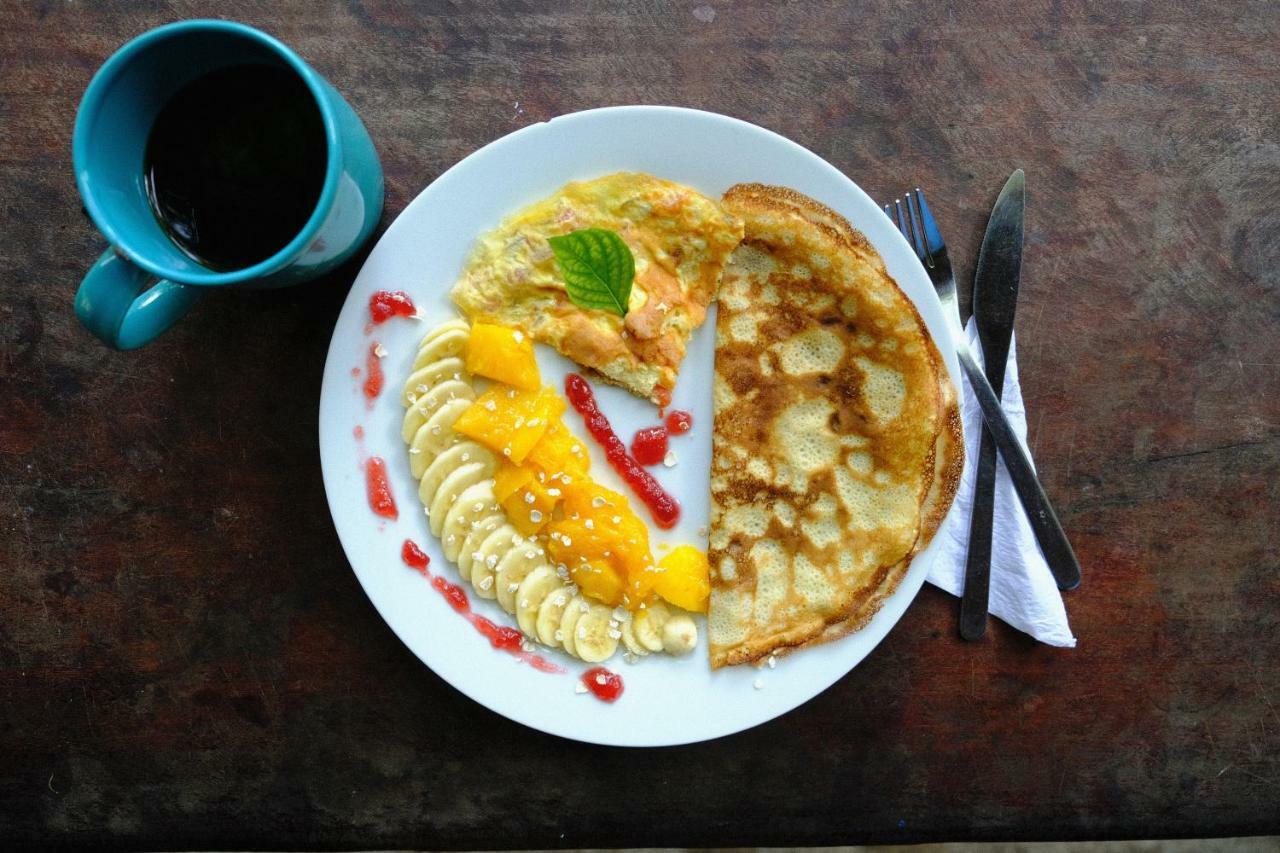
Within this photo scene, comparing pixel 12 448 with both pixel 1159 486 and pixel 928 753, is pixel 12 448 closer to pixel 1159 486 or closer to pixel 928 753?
pixel 928 753

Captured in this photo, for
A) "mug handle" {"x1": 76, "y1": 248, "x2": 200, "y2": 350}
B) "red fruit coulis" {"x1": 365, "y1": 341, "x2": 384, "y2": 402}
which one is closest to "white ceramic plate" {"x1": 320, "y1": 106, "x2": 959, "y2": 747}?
"red fruit coulis" {"x1": 365, "y1": 341, "x2": 384, "y2": 402}

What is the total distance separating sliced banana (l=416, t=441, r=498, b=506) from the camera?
7.93ft

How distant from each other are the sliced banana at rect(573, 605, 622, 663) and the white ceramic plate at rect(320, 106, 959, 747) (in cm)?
5

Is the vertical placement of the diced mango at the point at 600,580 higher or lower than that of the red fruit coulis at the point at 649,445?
lower

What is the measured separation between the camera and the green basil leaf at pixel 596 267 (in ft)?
7.47

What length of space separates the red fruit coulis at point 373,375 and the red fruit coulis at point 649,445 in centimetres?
75

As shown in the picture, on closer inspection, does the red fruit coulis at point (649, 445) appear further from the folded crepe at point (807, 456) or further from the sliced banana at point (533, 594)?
the sliced banana at point (533, 594)

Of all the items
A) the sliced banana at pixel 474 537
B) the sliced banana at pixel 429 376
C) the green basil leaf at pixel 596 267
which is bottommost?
the sliced banana at pixel 474 537

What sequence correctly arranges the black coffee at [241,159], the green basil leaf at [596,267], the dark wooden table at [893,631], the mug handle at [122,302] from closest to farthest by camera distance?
the mug handle at [122,302], the black coffee at [241,159], the green basil leaf at [596,267], the dark wooden table at [893,631]

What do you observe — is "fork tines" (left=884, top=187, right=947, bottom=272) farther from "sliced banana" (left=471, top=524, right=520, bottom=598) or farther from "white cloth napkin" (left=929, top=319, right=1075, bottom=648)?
"sliced banana" (left=471, top=524, right=520, bottom=598)

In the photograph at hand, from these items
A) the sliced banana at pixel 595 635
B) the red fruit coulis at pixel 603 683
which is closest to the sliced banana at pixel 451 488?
the sliced banana at pixel 595 635

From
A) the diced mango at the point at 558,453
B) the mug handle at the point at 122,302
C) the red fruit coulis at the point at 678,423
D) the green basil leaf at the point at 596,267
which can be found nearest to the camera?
the mug handle at the point at 122,302

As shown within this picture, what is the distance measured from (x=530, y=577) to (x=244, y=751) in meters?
1.14

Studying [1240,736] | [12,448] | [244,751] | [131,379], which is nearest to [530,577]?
[244,751]
